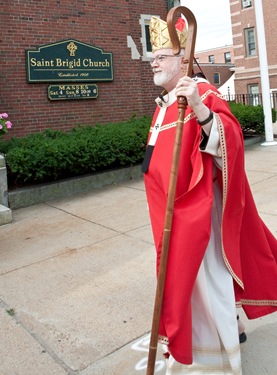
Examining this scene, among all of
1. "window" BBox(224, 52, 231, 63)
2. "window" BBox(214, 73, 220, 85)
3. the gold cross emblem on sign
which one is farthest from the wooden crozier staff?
"window" BBox(224, 52, 231, 63)

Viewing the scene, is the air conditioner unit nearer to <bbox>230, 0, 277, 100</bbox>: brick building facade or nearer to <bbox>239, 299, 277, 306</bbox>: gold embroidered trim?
<bbox>230, 0, 277, 100</bbox>: brick building facade

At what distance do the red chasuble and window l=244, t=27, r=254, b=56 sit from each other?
30016 millimetres

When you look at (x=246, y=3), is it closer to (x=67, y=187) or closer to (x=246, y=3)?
(x=246, y=3)

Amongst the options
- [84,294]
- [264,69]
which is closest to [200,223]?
[84,294]

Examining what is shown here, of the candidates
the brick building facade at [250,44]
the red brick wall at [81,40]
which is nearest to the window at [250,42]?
the brick building facade at [250,44]

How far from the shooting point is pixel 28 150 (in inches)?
266

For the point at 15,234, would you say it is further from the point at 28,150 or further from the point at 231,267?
the point at 231,267

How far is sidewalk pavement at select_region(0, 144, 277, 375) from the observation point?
2648 millimetres

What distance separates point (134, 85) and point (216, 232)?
8.54 metres

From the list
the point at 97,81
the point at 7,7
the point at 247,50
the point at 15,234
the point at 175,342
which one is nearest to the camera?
the point at 175,342

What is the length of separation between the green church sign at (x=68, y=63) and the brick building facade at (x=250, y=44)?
21.5 m

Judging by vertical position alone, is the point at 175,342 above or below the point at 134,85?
below

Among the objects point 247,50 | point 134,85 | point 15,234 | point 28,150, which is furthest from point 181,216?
point 247,50

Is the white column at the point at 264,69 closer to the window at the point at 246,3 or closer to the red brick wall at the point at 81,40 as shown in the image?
the red brick wall at the point at 81,40
